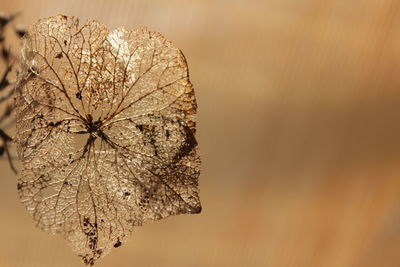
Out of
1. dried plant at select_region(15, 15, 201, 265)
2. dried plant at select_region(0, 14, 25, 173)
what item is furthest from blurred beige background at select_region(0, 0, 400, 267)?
dried plant at select_region(15, 15, 201, 265)

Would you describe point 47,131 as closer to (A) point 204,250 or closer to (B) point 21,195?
(B) point 21,195

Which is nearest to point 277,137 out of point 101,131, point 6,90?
point 101,131

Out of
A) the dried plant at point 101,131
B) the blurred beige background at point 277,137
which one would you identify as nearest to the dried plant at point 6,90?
the blurred beige background at point 277,137

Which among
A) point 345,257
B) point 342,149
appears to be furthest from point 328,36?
point 345,257

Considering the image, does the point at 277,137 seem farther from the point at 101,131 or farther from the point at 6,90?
the point at 6,90

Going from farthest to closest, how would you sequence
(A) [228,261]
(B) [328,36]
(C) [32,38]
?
1. (A) [228,261]
2. (B) [328,36]
3. (C) [32,38]

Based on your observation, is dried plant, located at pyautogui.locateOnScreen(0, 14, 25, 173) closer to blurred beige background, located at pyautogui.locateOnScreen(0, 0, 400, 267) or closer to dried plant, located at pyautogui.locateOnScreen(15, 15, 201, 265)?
blurred beige background, located at pyautogui.locateOnScreen(0, 0, 400, 267)

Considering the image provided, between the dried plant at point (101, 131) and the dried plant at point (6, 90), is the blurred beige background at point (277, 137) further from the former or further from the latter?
the dried plant at point (101, 131)
